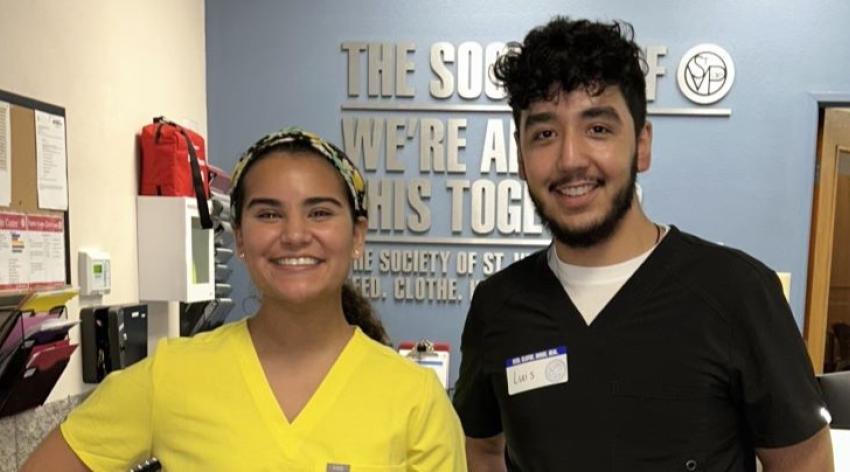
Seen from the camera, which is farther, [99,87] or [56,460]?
[99,87]

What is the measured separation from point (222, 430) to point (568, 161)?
739 mm

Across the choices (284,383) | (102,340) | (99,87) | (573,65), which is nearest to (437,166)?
(99,87)

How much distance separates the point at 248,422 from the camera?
0.94 metres

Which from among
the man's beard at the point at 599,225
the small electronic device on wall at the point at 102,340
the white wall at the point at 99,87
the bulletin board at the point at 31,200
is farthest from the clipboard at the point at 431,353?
the man's beard at the point at 599,225

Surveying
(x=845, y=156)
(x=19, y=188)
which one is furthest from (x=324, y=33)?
(x=845, y=156)

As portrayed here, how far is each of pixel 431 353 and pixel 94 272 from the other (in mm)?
1443

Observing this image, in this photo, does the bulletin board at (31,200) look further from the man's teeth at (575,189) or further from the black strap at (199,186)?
the man's teeth at (575,189)

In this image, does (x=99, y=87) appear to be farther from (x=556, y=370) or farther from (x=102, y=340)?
(x=556, y=370)

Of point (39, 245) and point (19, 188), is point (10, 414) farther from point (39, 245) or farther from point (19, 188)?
point (19, 188)

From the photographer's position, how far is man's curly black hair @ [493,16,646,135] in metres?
1.12

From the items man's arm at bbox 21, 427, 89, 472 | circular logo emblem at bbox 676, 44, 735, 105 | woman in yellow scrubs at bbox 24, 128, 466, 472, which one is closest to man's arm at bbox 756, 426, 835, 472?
woman in yellow scrubs at bbox 24, 128, 466, 472

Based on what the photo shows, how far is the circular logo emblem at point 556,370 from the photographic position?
1159 millimetres

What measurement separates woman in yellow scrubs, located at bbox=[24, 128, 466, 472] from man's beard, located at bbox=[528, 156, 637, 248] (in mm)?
380

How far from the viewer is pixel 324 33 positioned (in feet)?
9.75
